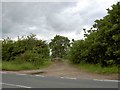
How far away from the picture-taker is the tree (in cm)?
4794

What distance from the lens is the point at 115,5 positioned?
65.0 ft

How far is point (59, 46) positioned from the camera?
50562 millimetres

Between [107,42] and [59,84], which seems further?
[107,42]

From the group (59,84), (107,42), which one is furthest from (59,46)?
(59,84)

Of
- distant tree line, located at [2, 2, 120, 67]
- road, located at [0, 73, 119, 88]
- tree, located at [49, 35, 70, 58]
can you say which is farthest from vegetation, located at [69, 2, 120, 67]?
tree, located at [49, 35, 70, 58]

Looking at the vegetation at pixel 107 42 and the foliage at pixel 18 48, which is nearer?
the vegetation at pixel 107 42

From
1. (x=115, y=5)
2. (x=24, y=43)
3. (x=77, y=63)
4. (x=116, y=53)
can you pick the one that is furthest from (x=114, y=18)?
(x=24, y=43)

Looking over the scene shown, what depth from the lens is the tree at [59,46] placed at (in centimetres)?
4794

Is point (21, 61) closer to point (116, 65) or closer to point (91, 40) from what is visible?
point (91, 40)

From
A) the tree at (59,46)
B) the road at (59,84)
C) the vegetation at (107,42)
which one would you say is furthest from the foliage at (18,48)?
the road at (59,84)

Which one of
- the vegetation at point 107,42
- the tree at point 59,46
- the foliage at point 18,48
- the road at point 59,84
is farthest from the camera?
the tree at point 59,46

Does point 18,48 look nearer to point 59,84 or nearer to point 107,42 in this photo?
point 107,42

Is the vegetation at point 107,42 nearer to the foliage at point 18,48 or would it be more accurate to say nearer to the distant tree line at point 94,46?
the distant tree line at point 94,46

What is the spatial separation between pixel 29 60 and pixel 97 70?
413 inches
